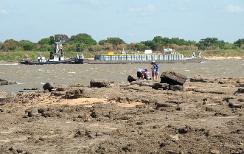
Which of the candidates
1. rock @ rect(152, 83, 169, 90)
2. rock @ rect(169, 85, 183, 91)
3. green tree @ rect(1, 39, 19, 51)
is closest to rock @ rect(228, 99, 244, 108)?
rock @ rect(169, 85, 183, 91)

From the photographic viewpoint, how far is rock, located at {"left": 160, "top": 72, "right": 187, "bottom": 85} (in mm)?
25219

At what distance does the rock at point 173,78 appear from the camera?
25.2m

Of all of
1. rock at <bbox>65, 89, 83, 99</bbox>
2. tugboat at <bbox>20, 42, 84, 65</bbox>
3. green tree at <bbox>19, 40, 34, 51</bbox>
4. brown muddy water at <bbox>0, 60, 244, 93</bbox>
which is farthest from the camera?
green tree at <bbox>19, 40, 34, 51</bbox>

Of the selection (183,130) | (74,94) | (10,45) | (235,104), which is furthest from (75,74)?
(10,45)

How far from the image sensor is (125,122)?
53.4ft

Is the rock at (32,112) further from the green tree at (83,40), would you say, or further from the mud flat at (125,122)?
the green tree at (83,40)

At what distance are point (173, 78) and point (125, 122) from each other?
9.46 metres

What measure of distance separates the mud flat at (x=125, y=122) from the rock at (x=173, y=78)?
86cm

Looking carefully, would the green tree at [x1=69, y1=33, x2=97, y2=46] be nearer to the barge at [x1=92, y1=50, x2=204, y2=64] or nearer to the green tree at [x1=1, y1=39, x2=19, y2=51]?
the green tree at [x1=1, y1=39, x2=19, y2=51]

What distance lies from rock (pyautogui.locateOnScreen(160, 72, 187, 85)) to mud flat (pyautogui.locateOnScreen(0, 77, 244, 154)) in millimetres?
859

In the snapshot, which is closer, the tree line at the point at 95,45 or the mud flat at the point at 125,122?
the mud flat at the point at 125,122

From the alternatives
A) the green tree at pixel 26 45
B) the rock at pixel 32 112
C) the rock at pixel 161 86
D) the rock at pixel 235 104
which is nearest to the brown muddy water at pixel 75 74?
the rock at pixel 161 86

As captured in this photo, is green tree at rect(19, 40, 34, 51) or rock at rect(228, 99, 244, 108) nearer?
rock at rect(228, 99, 244, 108)

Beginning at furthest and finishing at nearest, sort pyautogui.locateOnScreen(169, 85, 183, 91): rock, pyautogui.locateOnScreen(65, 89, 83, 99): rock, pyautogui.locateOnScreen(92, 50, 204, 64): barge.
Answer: pyautogui.locateOnScreen(92, 50, 204, 64): barge, pyautogui.locateOnScreen(169, 85, 183, 91): rock, pyautogui.locateOnScreen(65, 89, 83, 99): rock
